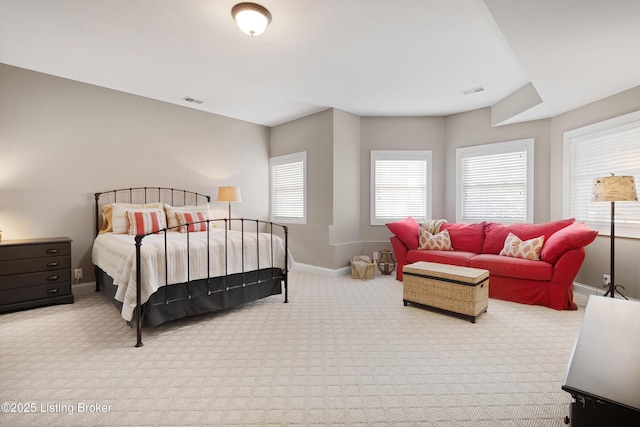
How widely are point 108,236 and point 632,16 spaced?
5112 millimetres

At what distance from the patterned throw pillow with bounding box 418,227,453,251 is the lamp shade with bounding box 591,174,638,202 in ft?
5.87

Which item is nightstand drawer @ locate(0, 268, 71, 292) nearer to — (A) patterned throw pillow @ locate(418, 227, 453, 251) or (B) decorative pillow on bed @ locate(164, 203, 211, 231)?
(B) decorative pillow on bed @ locate(164, 203, 211, 231)

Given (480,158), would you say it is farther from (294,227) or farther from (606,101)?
(294,227)

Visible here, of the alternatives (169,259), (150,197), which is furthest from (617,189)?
(150,197)

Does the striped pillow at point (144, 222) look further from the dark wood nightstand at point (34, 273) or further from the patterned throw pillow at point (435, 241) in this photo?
the patterned throw pillow at point (435, 241)

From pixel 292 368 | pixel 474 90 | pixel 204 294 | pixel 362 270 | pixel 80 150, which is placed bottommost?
pixel 292 368

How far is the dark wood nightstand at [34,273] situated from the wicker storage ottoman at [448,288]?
386cm

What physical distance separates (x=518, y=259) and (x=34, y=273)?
5467mm

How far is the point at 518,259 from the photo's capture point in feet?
12.2

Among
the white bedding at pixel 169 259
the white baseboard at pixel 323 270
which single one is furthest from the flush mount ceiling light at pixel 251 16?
the white baseboard at pixel 323 270

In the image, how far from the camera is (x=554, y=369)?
6.95ft

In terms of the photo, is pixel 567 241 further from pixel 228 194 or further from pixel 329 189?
pixel 228 194

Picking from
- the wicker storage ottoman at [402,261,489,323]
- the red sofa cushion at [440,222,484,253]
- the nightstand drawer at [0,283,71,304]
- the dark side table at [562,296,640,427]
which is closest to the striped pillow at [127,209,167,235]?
the nightstand drawer at [0,283,71,304]

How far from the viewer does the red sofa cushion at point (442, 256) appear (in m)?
4.04
